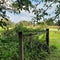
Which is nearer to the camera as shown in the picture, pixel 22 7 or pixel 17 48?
pixel 22 7

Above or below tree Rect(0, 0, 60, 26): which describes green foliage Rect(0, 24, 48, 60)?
below

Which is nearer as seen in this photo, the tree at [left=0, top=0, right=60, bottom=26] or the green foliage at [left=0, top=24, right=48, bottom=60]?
the tree at [left=0, top=0, right=60, bottom=26]

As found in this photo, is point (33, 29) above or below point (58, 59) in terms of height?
above

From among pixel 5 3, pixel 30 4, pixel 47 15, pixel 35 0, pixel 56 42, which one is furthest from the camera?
pixel 56 42

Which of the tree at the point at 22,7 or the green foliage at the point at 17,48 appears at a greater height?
the tree at the point at 22,7

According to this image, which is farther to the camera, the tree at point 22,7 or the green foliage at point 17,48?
the green foliage at point 17,48

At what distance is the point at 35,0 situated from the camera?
701 cm

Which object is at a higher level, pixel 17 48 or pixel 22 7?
pixel 22 7

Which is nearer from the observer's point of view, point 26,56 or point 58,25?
point 26,56

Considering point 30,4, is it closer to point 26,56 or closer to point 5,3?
point 5,3

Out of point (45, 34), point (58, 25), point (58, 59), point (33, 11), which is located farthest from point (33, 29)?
point (33, 11)

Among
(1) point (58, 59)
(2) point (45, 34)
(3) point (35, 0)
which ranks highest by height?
A: (3) point (35, 0)

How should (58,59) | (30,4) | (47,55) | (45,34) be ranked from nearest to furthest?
(30,4) < (47,55) < (58,59) < (45,34)

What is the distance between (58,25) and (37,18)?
840 mm
